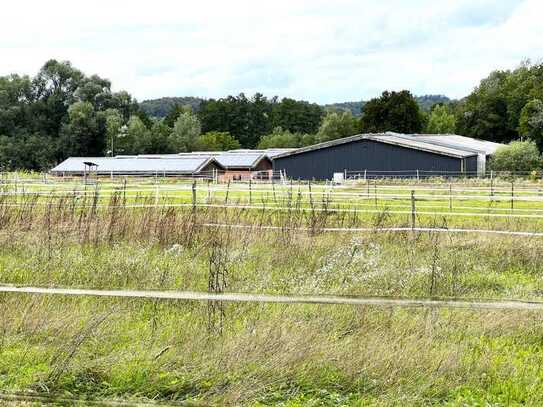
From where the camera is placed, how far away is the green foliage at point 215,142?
10536 cm

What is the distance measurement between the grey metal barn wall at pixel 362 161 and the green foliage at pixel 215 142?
5008 centimetres

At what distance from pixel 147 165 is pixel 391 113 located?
41.1 metres

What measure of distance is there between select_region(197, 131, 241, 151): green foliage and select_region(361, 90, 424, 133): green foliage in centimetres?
2780

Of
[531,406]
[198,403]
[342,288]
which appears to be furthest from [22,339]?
[531,406]

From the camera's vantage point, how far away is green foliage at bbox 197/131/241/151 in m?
105

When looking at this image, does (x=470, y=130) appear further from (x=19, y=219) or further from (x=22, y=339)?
(x=22, y=339)

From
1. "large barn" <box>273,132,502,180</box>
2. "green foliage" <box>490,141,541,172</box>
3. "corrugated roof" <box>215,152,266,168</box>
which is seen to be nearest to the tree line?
"green foliage" <box>490,141,541,172</box>

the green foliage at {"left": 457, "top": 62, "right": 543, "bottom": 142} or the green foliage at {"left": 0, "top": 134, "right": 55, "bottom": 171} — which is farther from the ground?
the green foliage at {"left": 457, "top": 62, "right": 543, "bottom": 142}

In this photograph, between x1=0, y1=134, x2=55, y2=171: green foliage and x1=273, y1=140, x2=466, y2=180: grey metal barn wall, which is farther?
x1=0, y1=134, x2=55, y2=171: green foliage

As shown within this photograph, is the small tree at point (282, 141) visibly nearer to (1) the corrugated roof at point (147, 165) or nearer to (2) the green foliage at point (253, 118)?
(2) the green foliage at point (253, 118)

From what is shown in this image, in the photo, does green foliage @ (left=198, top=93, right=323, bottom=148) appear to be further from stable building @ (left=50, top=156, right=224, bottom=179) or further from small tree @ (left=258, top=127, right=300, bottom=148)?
stable building @ (left=50, top=156, right=224, bottom=179)

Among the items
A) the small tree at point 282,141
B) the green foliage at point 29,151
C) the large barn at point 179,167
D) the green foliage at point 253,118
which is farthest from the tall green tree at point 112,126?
the green foliage at point 253,118

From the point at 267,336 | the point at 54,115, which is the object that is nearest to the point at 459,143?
the point at 54,115

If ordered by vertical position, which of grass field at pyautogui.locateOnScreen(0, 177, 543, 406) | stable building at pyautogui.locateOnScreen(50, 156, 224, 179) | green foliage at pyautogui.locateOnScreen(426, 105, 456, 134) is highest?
green foliage at pyautogui.locateOnScreen(426, 105, 456, 134)
